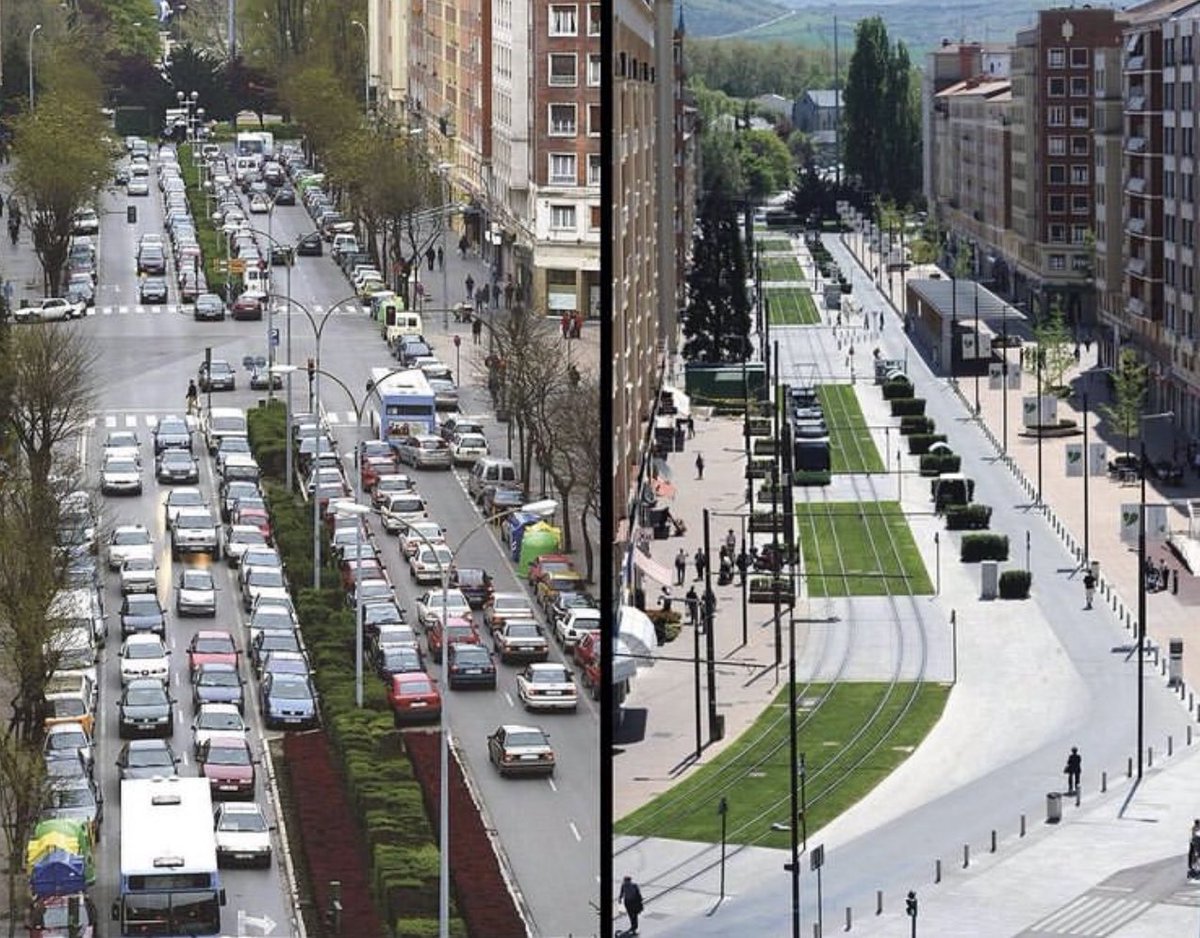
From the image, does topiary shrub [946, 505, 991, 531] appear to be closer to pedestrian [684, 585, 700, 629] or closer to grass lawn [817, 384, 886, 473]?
grass lawn [817, 384, 886, 473]

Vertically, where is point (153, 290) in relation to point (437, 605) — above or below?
above

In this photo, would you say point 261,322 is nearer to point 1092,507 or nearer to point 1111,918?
point 1111,918

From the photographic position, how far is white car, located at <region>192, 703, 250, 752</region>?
190 inches

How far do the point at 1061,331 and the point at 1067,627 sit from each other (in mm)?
6966

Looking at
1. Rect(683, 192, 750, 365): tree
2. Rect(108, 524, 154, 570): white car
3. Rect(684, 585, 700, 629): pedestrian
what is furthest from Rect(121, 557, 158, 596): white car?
Rect(683, 192, 750, 365): tree

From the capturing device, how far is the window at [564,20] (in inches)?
211

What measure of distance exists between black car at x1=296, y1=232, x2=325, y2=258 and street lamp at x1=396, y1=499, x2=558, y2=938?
48 centimetres

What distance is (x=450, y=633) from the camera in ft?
16.8

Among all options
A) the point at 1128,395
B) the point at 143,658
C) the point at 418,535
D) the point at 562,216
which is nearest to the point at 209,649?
the point at 143,658

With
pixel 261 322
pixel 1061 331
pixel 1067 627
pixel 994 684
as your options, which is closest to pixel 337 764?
pixel 261 322

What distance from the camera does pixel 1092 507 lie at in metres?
22.0

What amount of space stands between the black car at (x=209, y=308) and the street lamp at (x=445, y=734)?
1.51 ft

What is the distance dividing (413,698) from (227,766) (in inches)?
14.9

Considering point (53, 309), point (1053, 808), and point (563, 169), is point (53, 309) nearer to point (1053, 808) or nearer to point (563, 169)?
point (563, 169)
